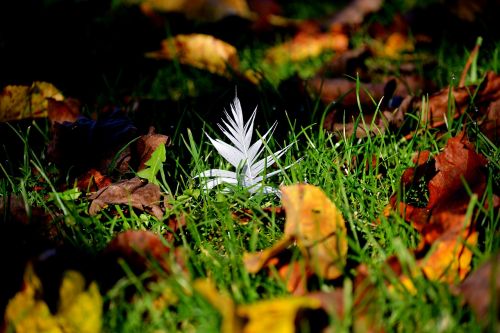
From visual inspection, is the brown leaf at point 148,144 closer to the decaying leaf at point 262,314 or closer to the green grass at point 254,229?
the green grass at point 254,229

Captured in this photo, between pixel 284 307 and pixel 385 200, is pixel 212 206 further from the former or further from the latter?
pixel 284 307

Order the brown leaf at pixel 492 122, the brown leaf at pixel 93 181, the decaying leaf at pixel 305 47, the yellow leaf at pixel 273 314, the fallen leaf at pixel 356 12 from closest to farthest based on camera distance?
the yellow leaf at pixel 273 314, the brown leaf at pixel 93 181, the brown leaf at pixel 492 122, the decaying leaf at pixel 305 47, the fallen leaf at pixel 356 12

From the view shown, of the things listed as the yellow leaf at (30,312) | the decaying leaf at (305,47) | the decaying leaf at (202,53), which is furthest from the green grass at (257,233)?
the decaying leaf at (305,47)

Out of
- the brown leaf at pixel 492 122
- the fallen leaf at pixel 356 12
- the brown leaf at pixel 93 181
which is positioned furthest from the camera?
the fallen leaf at pixel 356 12

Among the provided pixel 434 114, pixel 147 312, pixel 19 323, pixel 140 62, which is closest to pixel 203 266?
pixel 147 312

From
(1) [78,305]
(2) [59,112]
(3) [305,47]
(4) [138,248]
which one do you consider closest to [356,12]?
(3) [305,47]
